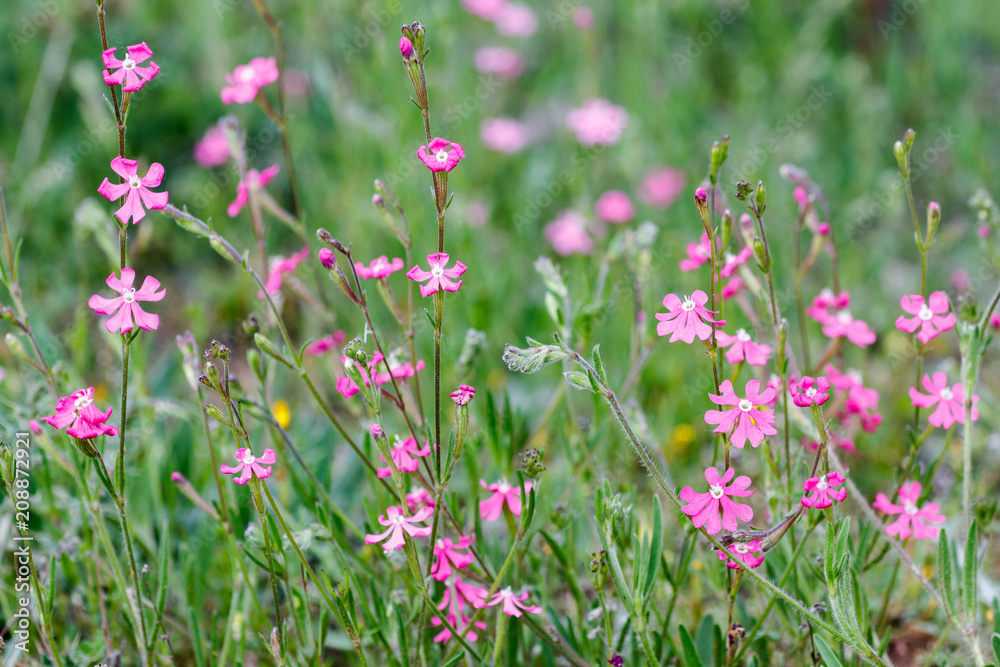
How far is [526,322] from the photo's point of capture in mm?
3432

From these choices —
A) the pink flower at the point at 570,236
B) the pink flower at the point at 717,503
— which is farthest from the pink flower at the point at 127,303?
the pink flower at the point at 570,236

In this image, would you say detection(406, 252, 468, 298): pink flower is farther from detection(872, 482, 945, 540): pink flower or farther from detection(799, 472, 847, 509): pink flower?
detection(872, 482, 945, 540): pink flower

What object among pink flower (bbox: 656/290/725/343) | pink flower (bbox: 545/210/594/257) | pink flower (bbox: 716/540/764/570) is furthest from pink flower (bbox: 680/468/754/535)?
pink flower (bbox: 545/210/594/257)

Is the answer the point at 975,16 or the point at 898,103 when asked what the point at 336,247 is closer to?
the point at 898,103

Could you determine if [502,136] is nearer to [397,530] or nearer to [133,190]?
[133,190]

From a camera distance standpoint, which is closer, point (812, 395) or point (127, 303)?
point (812, 395)

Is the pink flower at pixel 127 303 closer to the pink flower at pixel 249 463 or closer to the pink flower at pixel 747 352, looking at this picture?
the pink flower at pixel 249 463

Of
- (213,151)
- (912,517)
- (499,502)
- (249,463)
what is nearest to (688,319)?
(499,502)

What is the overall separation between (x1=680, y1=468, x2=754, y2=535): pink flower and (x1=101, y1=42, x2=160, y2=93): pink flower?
1.23 meters

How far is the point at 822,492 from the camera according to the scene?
155 cm

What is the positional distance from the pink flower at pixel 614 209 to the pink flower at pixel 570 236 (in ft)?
0.41

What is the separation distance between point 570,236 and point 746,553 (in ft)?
7.62

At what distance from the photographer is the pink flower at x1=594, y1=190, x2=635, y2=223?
3.81 m

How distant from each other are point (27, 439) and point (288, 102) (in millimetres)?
3052
